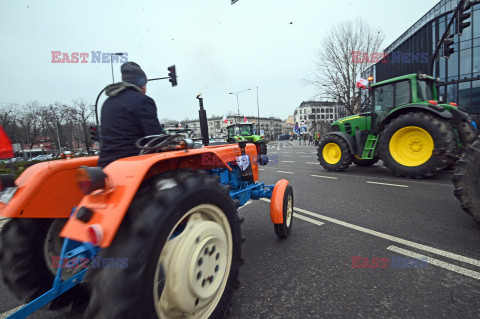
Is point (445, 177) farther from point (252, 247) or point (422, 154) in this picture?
point (252, 247)

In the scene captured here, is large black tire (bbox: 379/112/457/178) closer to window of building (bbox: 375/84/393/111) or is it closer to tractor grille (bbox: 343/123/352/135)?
window of building (bbox: 375/84/393/111)

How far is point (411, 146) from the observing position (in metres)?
5.72

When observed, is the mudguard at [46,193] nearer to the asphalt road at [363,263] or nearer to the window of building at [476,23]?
the asphalt road at [363,263]

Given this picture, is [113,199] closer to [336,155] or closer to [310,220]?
[310,220]

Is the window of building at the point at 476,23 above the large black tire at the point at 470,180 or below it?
above

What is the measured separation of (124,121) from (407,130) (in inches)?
248

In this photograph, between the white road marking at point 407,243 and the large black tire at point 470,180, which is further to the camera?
the large black tire at point 470,180

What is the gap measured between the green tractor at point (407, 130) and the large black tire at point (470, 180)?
1925 millimetres

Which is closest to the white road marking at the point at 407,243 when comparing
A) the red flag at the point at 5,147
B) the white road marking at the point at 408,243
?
the white road marking at the point at 408,243

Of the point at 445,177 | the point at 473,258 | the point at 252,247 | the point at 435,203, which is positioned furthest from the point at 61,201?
the point at 445,177

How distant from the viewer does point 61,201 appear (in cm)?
179

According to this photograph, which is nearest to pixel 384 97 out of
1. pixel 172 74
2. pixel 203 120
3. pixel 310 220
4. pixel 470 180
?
pixel 470 180

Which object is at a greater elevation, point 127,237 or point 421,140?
point 421,140

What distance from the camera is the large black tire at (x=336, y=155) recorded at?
23.8 ft
